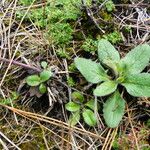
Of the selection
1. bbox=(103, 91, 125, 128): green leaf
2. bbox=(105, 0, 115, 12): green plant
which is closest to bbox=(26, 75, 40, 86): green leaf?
bbox=(103, 91, 125, 128): green leaf

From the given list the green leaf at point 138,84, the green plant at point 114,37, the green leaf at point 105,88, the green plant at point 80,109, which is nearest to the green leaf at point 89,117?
the green plant at point 80,109

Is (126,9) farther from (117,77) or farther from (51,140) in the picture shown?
(51,140)

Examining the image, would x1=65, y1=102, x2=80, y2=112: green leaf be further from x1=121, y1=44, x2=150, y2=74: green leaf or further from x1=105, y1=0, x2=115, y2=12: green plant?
x1=105, y1=0, x2=115, y2=12: green plant

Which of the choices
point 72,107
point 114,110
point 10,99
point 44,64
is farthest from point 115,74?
point 10,99

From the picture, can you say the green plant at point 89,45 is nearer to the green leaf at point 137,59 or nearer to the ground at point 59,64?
the ground at point 59,64

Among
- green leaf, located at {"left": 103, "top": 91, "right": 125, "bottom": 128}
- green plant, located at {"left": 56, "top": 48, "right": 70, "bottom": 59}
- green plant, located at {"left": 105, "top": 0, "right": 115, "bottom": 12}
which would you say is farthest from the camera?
green plant, located at {"left": 105, "top": 0, "right": 115, "bottom": 12}

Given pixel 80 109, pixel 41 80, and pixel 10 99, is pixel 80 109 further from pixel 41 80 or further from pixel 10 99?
pixel 10 99

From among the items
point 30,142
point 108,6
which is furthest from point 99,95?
→ point 108,6
